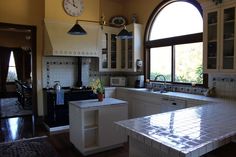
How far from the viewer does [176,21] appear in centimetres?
468

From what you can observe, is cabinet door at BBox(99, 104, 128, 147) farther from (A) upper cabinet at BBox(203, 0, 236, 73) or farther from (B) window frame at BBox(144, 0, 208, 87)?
(B) window frame at BBox(144, 0, 208, 87)

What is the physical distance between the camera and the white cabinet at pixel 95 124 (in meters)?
3.33

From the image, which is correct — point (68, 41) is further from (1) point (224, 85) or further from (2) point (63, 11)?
(1) point (224, 85)

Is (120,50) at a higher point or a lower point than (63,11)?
lower

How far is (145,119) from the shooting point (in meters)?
2.05

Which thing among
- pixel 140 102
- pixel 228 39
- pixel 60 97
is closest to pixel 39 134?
pixel 60 97

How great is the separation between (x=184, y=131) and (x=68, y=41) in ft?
12.7

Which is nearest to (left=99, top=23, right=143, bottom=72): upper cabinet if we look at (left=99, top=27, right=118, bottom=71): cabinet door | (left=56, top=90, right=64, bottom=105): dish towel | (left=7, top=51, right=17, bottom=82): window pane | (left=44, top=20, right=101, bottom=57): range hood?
(left=99, top=27, right=118, bottom=71): cabinet door

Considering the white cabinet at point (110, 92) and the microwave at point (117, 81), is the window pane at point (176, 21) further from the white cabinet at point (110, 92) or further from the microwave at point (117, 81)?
the white cabinet at point (110, 92)

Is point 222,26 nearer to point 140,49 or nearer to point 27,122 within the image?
point 140,49

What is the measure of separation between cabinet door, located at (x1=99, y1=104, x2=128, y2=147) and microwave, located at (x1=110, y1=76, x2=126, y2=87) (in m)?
2.18

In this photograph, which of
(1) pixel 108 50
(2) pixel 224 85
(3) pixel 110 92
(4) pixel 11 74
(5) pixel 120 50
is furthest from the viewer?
(4) pixel 11 74

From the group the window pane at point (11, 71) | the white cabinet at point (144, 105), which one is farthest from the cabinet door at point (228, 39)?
the window pane at point (11, 71)

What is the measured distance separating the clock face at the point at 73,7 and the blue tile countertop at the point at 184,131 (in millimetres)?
3786
